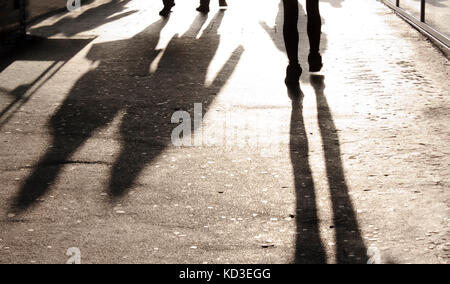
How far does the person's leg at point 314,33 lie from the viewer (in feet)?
31.3

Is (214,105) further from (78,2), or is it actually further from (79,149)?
(78,2)

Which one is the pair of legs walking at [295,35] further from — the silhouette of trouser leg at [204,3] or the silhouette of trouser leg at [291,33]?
the silhouette of trouser leg at [204,3]

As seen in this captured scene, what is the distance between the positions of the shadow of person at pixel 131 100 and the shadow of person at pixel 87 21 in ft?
4.17

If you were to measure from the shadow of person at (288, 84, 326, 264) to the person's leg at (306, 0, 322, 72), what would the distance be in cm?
148

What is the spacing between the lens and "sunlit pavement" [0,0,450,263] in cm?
506

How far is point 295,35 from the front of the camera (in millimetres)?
9344

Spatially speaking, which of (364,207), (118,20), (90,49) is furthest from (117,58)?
(364,207)

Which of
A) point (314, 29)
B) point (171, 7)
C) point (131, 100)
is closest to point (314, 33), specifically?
point (314, 29)

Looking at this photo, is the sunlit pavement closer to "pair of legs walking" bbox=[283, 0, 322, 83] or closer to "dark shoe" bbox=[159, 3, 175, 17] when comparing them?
"pair of legs walking" bbox=[283, 0, 322, 83]

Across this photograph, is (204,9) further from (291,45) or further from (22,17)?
(291,45)

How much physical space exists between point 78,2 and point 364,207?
12.3 meters

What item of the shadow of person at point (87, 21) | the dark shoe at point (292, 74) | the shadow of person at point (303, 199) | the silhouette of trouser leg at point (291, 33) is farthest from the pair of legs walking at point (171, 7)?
the shadow of person at point (303, 199)

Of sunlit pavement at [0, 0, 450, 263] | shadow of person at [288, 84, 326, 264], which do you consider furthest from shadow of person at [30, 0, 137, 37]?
shadow of person at [288, 84, 326, 264]

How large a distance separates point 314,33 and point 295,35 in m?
0.39
